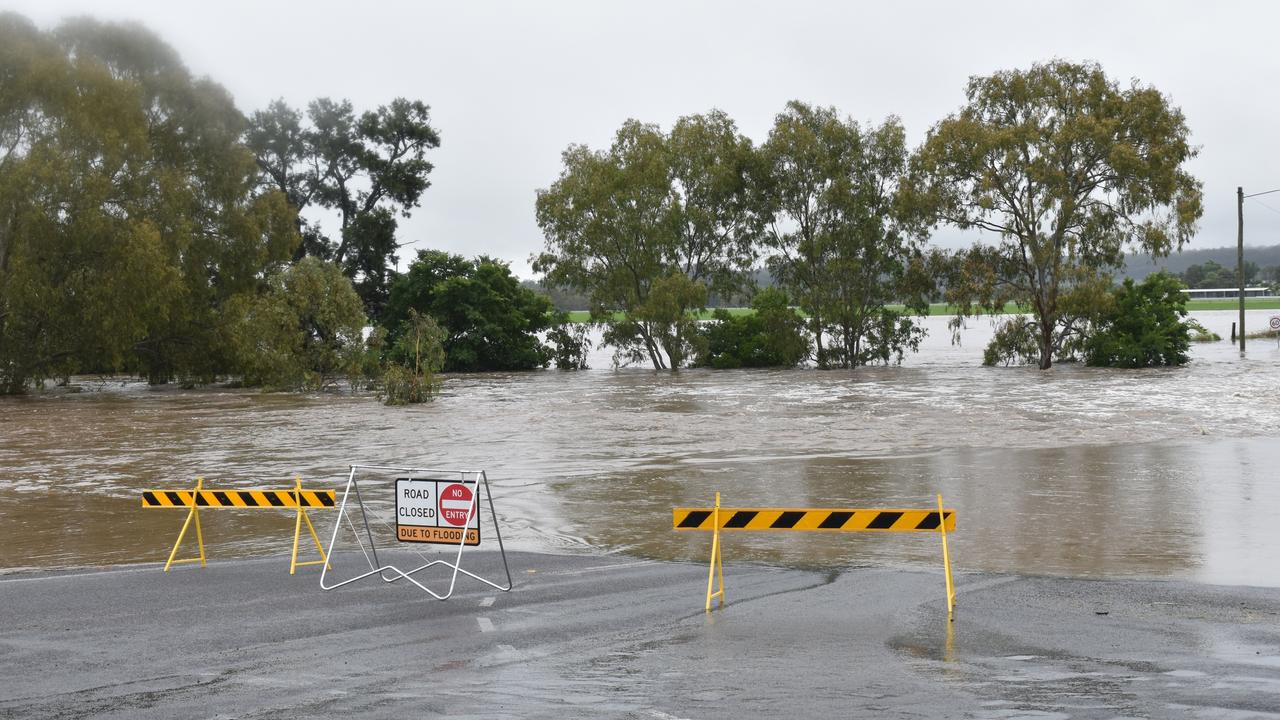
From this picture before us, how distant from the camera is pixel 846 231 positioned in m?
59.1

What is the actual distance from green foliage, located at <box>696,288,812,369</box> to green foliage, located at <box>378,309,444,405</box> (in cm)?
1992

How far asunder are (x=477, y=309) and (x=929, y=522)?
56031 mm

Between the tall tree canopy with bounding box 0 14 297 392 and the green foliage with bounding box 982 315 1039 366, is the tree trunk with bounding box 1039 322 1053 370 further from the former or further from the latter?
the tall tree canopy with bounding box 0 14 297 392

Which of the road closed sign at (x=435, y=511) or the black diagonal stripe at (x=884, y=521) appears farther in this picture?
the road closed sign at (x=435, y=511)

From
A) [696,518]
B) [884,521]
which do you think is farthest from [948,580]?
[696,518]

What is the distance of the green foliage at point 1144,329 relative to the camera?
→ 53.9m

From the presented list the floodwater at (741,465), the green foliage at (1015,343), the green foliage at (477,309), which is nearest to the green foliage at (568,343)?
the green foliage at (477,309)

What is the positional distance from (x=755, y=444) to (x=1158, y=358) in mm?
36239

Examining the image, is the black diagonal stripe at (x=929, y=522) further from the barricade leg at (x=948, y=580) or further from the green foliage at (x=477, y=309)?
the green foliage at (x=477, y=309)

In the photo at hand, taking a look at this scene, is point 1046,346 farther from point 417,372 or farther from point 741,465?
point 741,465

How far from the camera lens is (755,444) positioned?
2405cm

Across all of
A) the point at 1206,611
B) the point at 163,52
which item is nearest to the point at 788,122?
the point at 163,52

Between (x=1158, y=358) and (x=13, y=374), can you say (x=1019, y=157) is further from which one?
(x=13, y=374)

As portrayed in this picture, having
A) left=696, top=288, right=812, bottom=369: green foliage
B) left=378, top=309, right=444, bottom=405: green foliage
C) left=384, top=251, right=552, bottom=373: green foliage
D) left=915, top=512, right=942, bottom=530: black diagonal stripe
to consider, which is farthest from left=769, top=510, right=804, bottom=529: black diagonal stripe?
left=384, top=251, right=552, bottom=373: green foliage
